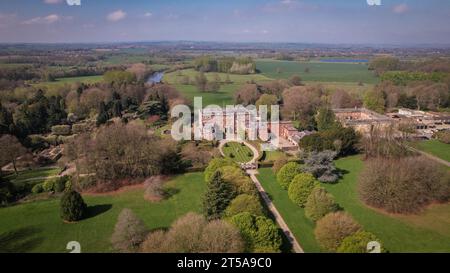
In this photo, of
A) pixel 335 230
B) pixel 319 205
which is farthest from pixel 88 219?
pixel 335 230

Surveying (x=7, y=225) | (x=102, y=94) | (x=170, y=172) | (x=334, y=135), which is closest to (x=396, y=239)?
(x=334, y=135)

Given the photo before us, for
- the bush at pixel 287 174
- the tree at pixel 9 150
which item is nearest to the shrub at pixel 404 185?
the bush at pixel 287 174

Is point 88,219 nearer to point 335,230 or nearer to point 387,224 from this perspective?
point 335,230

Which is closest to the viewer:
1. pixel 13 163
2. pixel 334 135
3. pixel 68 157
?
pixel 68 157

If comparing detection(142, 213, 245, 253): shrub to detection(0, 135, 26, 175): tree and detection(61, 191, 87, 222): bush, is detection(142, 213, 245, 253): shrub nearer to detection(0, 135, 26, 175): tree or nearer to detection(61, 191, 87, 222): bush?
detection(61, 191, 87, 222): bush

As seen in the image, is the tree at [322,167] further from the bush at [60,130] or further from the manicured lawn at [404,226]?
the bush at [60,130]

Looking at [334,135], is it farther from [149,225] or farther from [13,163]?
[13,163]
